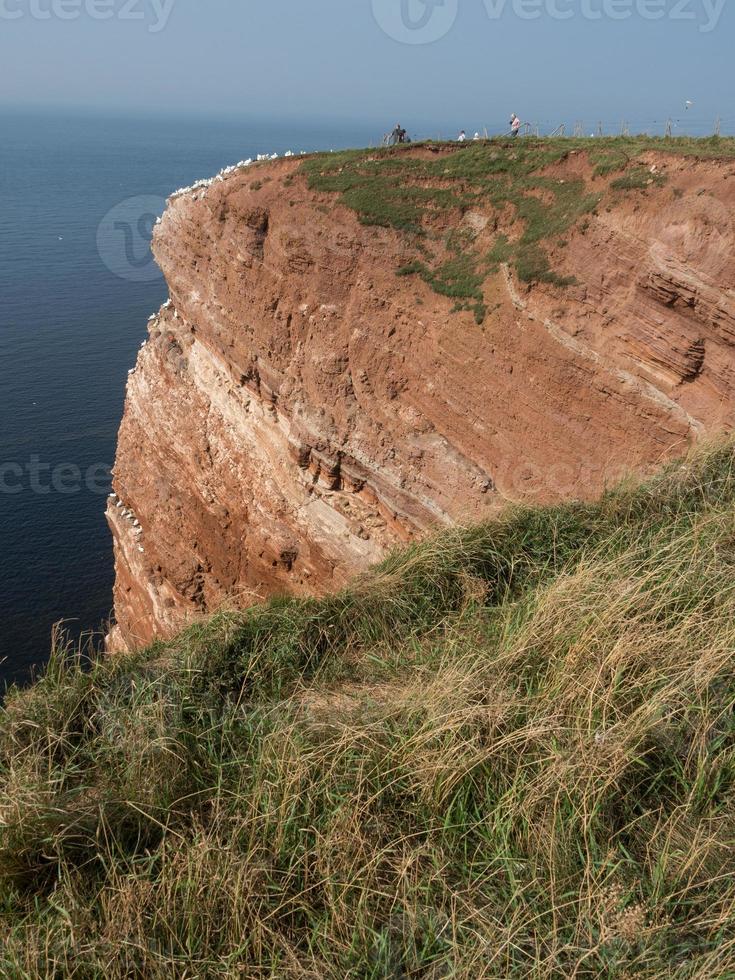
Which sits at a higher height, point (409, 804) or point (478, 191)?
point (478, 191)

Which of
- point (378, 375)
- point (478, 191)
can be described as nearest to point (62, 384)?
point (378, 375)

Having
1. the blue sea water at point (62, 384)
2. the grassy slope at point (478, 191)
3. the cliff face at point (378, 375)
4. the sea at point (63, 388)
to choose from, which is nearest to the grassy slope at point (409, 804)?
the sea at point (63, 388)

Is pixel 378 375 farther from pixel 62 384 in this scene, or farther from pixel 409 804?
pixel 62 384

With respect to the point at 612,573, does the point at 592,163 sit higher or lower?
higher

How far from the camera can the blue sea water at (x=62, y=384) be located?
25.8 meters

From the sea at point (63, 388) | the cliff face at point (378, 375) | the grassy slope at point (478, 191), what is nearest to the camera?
the cliff face at point (378, 375)

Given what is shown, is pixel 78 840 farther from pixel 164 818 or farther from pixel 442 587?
pixel 442 587

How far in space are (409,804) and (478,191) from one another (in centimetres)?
1329

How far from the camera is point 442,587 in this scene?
5.73 meters

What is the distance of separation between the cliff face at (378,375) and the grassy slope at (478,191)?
23 centimetres

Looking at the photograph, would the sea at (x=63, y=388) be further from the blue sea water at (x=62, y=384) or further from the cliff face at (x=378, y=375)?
the cliff face at (x=378, y=375)

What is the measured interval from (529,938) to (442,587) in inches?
124

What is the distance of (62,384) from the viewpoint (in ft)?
123

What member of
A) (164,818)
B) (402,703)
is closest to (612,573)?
(402,703)
